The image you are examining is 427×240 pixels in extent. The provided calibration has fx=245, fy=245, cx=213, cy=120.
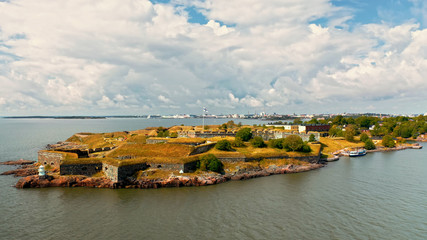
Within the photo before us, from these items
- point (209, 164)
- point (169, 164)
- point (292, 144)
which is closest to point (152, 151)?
point (169, 164)

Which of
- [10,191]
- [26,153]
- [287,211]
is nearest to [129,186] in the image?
[10,191]

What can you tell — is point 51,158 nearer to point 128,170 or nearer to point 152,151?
point 128,170

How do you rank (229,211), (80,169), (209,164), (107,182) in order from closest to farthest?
(229,211) < (107,182) < (80,169) < (209,164)

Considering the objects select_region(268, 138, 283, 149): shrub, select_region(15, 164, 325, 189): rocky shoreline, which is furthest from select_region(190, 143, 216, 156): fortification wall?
select_region(268, 138, 283, 149): shrub

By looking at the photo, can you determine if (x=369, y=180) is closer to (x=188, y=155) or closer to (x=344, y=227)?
(x=344, y=227)

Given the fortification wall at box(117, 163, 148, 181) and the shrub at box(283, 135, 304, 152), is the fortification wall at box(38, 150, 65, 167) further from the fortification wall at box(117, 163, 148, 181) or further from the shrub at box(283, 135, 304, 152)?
the shrub at box(283, 135, 304, 152)
